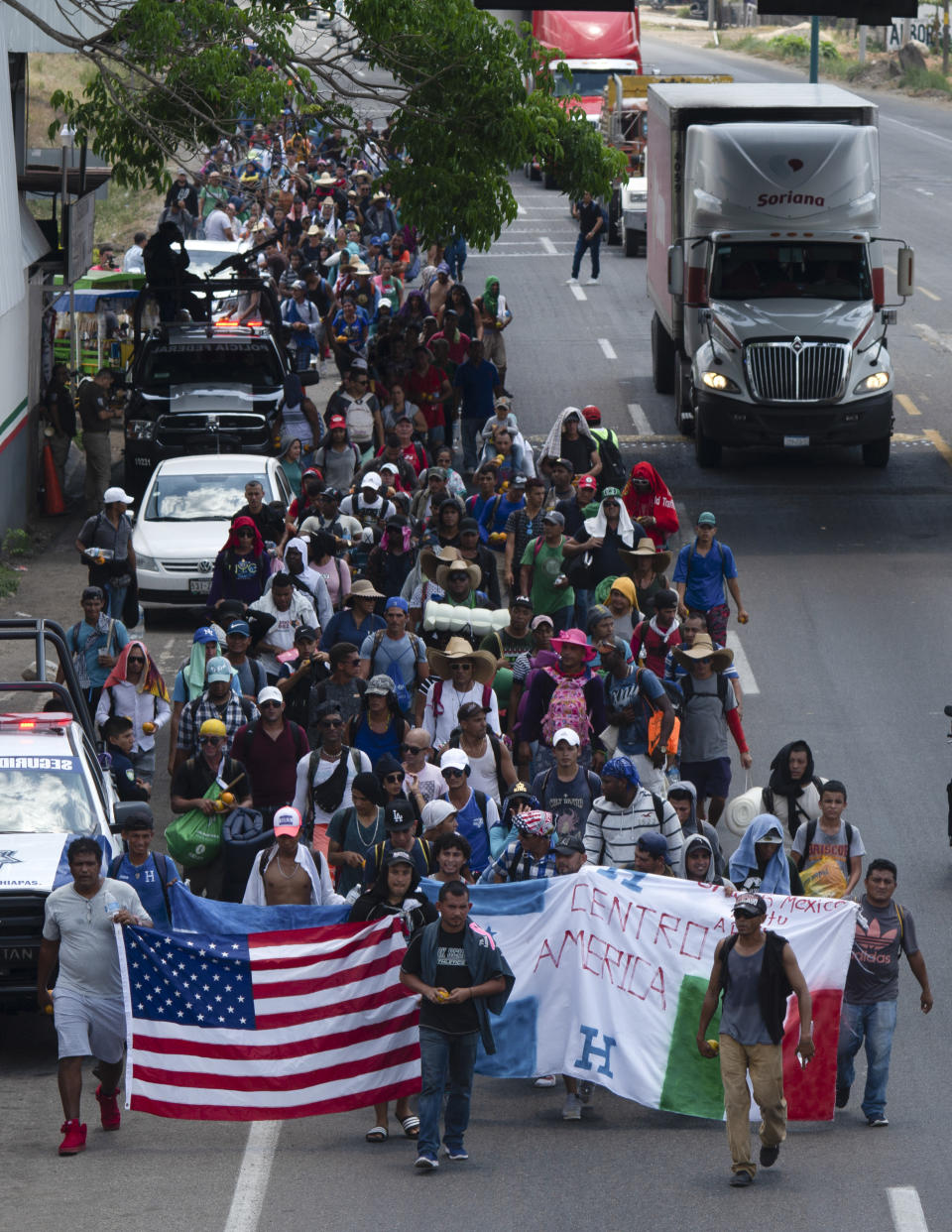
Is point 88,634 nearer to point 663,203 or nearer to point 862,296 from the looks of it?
point 862,296

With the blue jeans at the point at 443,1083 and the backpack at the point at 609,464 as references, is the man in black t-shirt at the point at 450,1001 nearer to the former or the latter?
the blue jeans at the point at 443,1083

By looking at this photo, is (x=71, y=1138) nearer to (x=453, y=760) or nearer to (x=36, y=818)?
(x=36, y=818)

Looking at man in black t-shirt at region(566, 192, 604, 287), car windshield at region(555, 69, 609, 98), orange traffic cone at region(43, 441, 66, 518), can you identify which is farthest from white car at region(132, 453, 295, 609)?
car windshield at region(555, 69, 609, 98)

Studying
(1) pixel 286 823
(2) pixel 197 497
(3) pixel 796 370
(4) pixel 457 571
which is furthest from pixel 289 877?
(3) pixel 796 370

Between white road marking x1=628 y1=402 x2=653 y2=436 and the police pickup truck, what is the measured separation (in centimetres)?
1658

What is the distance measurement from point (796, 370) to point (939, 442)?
466cm

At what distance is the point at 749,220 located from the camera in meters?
25.8

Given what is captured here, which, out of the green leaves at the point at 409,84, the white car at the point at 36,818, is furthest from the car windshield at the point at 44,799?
the green leaves at the point at 409,84

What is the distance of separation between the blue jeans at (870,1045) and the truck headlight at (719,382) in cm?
1484

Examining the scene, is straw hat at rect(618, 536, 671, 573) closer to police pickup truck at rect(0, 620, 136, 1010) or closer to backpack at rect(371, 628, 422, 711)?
backpack at rect(371, 628, 422, 711)

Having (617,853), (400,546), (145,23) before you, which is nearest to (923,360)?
(145,23)

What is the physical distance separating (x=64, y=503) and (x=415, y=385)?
236 inches

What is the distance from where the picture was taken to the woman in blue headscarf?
11.5 m

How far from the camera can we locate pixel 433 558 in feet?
54.0
